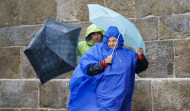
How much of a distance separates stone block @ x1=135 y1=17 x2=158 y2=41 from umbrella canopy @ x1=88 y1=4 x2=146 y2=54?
1.13 metres

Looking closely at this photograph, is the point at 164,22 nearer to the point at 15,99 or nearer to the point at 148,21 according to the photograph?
the point at 148,21

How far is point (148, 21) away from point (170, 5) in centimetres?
40

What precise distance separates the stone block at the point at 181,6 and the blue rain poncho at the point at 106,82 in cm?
133

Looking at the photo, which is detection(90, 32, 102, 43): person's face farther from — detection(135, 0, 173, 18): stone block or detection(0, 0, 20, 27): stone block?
detection(0, 0, 20, 27): stone block

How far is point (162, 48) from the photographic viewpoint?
5.23 meters

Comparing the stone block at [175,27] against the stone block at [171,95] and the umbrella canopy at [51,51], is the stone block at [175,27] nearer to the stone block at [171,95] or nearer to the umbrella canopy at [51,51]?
the stone block at [171,95]

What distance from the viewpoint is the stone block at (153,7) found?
17.1 feet

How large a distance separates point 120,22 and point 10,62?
2.96 meters

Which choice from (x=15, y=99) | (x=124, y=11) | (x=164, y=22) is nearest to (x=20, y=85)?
(x=15, y=99)

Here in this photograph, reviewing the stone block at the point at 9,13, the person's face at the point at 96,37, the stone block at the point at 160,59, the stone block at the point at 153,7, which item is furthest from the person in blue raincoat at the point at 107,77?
the stone block at the point at 9,13

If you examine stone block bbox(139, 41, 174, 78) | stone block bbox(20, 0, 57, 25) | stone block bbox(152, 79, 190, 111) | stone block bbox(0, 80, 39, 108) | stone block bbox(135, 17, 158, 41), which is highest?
stone block bbox(20, 0, 57, 25)

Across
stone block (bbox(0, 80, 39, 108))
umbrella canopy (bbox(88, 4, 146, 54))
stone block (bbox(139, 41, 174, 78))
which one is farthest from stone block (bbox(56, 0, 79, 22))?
umbrella canopy (bbox(88, 4, 146, 54))

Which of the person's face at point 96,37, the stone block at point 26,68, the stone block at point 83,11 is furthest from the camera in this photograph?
the stone block at point 26,68

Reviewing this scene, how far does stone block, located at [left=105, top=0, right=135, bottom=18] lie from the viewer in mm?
5520
